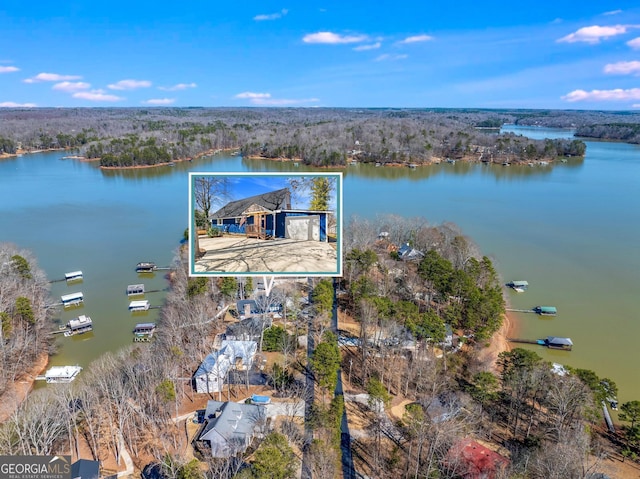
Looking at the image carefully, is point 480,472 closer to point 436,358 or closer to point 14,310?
point 436,358

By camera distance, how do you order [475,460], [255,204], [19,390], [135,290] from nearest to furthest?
[255,204], [475,460], [19,390], [135,290]

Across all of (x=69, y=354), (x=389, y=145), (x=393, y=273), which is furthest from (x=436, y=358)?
(x=389, y=145)

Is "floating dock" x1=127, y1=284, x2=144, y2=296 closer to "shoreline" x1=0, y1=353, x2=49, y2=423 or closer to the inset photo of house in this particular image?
"shoreline" x1=0, y1=353, x2=49, y2=423

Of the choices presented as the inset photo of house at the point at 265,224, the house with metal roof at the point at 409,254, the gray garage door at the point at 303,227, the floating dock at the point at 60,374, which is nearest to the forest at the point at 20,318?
the floating dock at the point at 60,374

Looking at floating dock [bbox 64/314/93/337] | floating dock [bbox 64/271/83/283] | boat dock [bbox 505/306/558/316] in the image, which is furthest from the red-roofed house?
floating dock [bbox 64/271/83/283]

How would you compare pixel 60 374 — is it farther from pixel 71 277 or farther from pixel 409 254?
pixel 409 254

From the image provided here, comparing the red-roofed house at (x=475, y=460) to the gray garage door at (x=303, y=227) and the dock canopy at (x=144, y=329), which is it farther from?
the dock canopy at (x=144, y=329)

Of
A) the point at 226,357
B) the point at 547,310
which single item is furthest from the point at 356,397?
the point at 547,310
